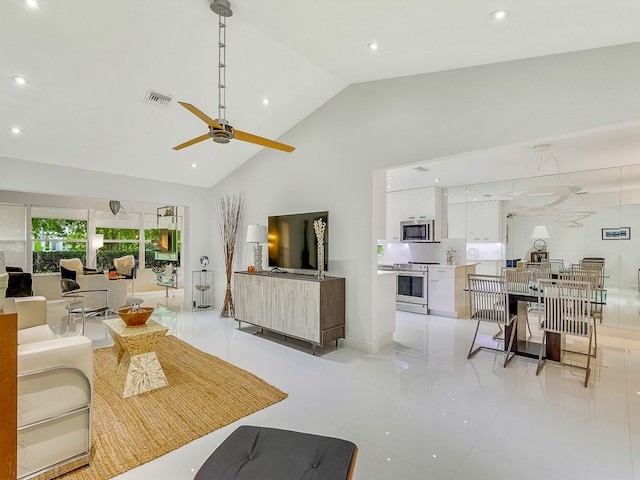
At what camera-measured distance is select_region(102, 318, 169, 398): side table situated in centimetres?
293

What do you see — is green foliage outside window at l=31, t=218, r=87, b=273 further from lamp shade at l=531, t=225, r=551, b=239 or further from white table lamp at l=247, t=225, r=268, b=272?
lamp shade at l=531, t=225, r=551, b=239

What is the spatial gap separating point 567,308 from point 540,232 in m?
2.27

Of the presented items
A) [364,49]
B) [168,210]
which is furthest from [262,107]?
[168,210]

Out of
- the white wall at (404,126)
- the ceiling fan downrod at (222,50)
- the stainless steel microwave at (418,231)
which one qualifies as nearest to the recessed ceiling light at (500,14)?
the white wall at (404,126)

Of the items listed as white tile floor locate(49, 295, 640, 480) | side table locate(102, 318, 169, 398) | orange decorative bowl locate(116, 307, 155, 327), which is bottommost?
white tile floor locate(49, 295, 640, 480)

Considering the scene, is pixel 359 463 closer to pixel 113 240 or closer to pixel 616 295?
pixel 616 295

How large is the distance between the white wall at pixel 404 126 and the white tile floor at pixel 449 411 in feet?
2.94

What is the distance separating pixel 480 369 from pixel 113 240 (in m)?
9.33

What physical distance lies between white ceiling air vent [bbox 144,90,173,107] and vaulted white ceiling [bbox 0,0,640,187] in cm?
7

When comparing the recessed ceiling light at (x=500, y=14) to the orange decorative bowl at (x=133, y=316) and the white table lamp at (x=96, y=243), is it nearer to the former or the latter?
the orange decorative bowl at (x=133, y=316)

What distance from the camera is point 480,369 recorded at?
3.58 m

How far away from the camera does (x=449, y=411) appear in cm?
266

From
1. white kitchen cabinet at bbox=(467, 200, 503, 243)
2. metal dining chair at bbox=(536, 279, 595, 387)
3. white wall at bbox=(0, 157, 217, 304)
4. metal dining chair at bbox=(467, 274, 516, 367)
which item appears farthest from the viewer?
white kitchen cabinet at bbox=(467, 200, 503, 243)

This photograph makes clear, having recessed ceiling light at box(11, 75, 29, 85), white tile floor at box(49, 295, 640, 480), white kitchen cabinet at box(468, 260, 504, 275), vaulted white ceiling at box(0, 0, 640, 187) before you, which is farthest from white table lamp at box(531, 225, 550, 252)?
recessed ceiling light at box(11, 75, 29, 85)
